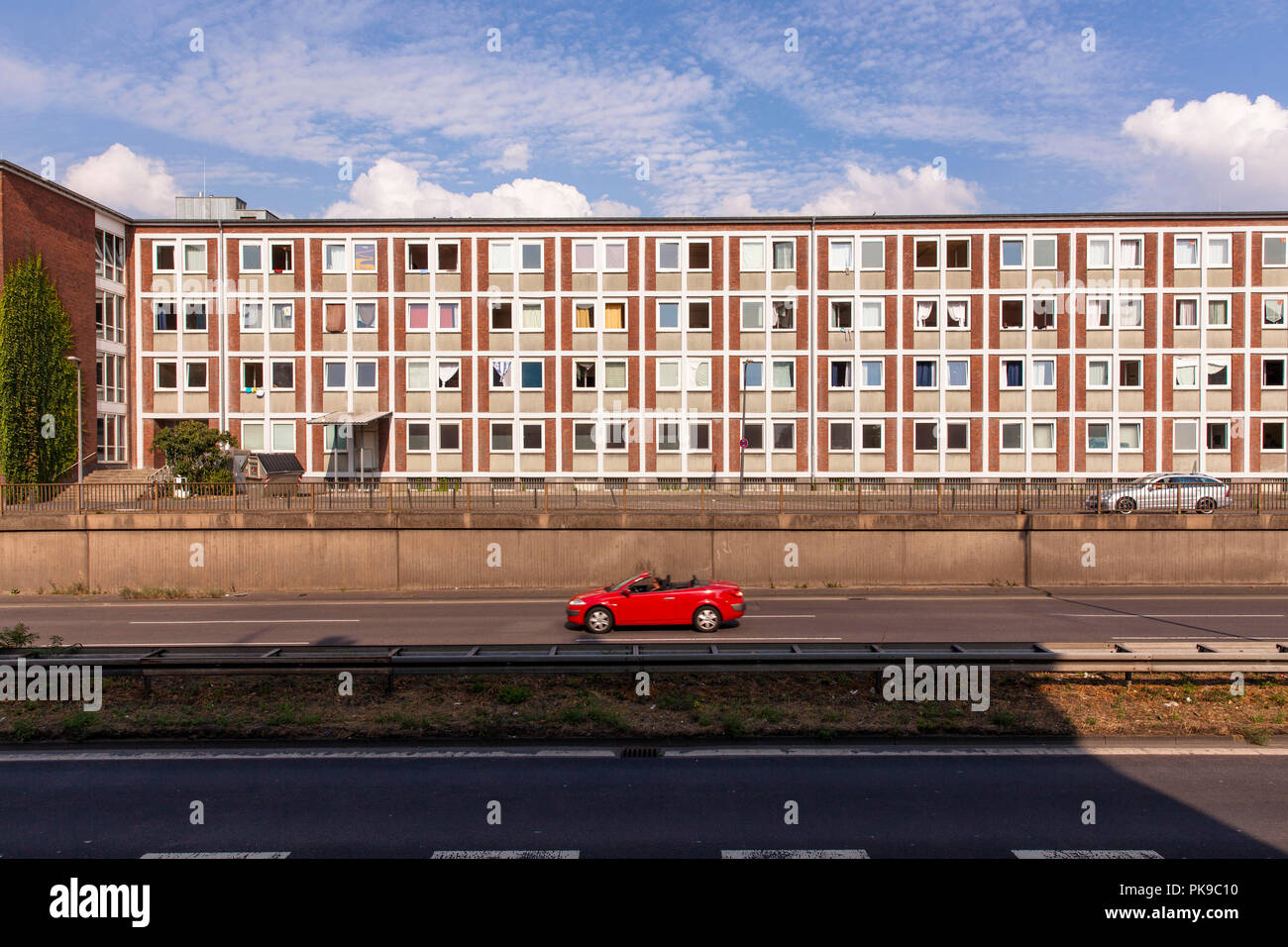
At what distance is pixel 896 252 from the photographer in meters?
39.3

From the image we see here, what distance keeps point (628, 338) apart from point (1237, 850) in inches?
1391

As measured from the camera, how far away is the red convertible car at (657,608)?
16469 mm

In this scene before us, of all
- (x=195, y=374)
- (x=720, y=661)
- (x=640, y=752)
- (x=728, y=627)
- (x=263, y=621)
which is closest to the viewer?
(x=640, y=752)

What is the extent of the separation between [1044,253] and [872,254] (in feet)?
26.7

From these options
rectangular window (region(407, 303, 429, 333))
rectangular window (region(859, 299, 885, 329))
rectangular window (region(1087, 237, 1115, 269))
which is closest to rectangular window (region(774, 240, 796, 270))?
rectangular window (region(859, 299, 885, 329))

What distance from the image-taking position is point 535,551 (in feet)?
72.9

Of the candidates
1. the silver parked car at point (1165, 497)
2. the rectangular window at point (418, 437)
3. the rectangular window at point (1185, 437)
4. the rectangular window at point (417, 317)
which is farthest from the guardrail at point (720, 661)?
the rectangular window at point (1185, 437)

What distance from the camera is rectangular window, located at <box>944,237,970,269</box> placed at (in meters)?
39.1

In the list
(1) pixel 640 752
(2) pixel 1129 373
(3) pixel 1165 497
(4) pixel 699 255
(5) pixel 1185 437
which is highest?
(4) pixel 699 255

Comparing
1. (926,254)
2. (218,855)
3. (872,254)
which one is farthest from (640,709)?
(926,254)

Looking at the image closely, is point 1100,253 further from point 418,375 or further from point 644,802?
point 644,802
